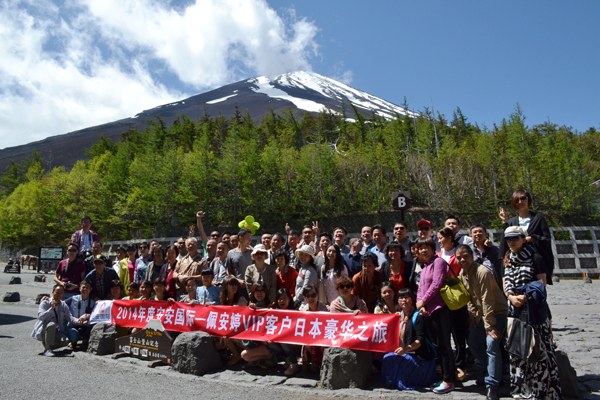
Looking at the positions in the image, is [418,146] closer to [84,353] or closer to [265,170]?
[265,170]

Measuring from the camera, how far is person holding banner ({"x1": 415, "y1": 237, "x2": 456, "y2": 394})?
4090 millimetres

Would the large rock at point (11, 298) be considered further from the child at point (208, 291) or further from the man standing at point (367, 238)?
the man standing at point (367, 238)

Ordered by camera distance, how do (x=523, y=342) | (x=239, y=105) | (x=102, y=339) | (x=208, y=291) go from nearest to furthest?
(x=523, y=342), (x=208, y=291), (x=102, y=339), (x=239, y=105)

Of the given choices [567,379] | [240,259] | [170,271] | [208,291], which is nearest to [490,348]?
[567,379]

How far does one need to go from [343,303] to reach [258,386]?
4.81 ft

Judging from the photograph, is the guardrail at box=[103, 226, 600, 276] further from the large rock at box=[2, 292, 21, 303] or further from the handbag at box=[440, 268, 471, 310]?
the handbag at box=[440, 268, 471, 310]

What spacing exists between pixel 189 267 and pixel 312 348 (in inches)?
112

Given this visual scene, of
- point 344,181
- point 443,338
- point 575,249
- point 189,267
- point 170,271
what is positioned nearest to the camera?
point 443,338

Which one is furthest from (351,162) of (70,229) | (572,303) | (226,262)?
(70,229)

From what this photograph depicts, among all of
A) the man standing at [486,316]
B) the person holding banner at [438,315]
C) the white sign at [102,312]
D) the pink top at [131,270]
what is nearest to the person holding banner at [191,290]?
the white sign at [102,312]

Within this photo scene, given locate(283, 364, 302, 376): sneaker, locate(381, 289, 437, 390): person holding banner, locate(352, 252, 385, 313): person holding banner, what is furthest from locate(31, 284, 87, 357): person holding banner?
locate(381, 289, 437, 390): person holding banner

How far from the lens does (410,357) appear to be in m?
4.24

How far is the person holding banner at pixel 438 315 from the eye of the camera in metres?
4.09

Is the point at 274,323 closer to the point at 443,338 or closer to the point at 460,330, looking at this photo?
the point at 443,338
